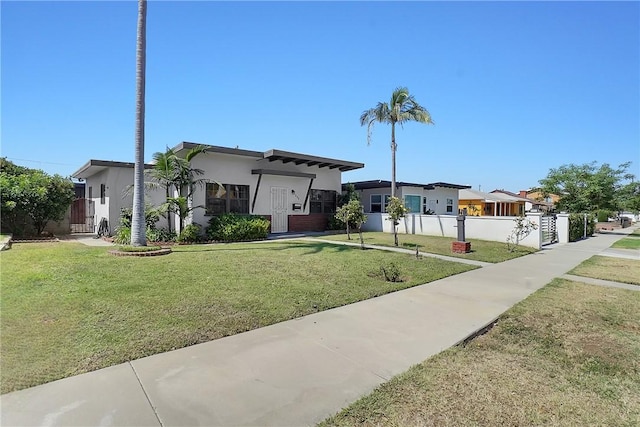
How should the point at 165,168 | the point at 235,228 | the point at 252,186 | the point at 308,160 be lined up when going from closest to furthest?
the point at 165,168, the point at 235,228, the point at 252,186, the point at 308,160

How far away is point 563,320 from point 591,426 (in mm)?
3023

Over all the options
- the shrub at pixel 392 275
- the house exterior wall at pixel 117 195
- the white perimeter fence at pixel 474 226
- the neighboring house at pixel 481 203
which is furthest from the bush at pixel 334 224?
the neighboring house at pixel 481 203

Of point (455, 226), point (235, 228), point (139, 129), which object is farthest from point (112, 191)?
point (455, 226)

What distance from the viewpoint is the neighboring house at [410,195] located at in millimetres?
22297

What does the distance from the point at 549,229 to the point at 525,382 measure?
17.3 meters

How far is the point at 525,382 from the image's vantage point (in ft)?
11.0

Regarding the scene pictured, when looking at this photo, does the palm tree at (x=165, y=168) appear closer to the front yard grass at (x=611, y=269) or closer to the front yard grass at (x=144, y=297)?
the front yard grass at (x=144, y=297)

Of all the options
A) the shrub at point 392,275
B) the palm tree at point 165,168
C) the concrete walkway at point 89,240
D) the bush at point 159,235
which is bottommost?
the shrub at point 392,275

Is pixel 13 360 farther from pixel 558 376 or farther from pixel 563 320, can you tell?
pixel 563 320

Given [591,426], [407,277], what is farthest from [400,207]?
[591,426]

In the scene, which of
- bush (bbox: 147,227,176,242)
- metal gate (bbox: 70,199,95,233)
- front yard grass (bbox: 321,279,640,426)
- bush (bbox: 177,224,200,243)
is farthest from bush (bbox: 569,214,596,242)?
metal gate (bbox: 70,199,95,233)

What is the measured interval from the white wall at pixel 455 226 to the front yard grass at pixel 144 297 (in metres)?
7.90

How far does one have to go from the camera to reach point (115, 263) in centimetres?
762

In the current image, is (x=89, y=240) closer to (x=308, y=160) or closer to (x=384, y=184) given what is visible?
(x=308, y=160)
